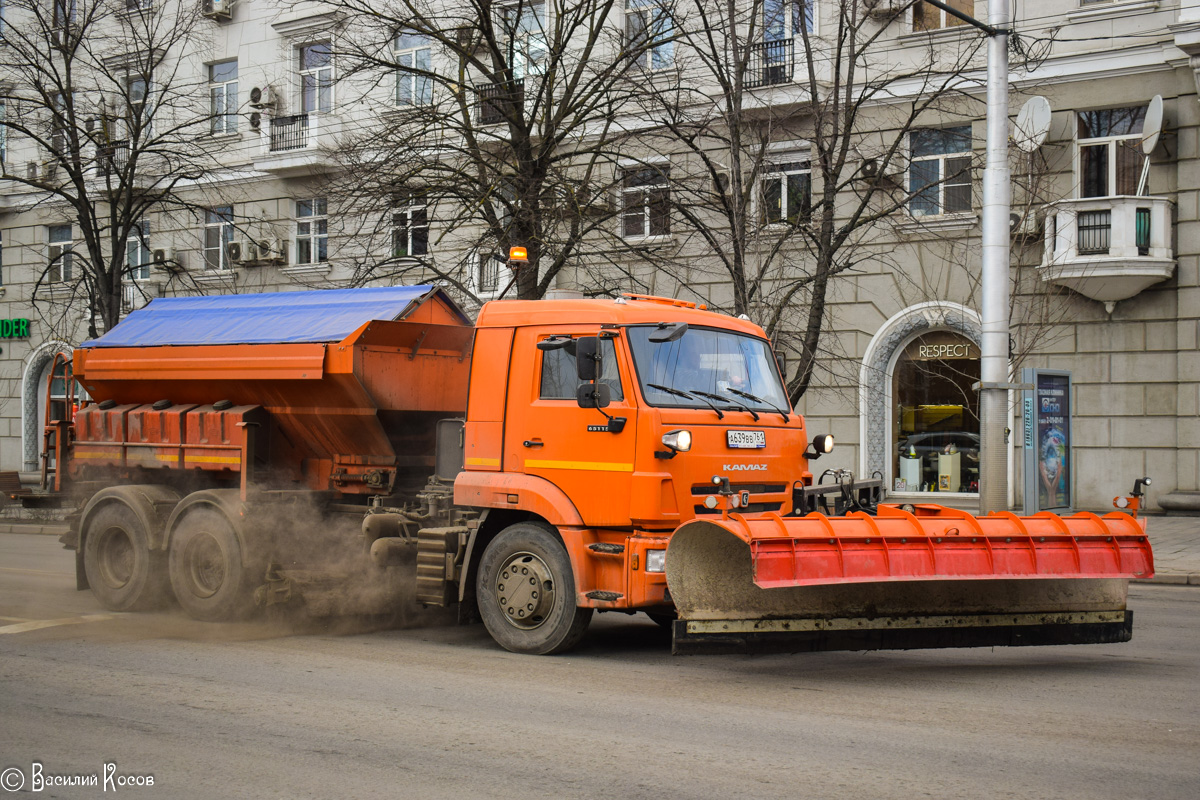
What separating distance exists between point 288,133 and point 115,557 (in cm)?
1983

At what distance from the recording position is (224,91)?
1222 inches

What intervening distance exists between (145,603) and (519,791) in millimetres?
7097

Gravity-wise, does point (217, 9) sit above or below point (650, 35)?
above

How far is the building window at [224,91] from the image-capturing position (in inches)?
1209

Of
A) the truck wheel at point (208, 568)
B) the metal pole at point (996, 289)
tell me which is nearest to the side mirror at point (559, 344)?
the truck wheel at point (208, 568)

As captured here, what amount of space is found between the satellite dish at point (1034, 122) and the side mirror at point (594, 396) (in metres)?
13.8

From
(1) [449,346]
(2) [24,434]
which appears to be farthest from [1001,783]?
(2) [24,434]

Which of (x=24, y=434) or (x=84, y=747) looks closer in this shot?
(x=84, y=747)

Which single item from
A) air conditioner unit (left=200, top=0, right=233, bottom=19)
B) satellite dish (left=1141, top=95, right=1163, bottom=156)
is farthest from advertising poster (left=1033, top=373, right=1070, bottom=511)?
air conditioner unit (left=200, top=0, right=233, bottom=19)

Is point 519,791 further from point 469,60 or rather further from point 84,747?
point 469,60

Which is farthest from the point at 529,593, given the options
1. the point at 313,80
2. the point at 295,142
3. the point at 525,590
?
the point at 313,80

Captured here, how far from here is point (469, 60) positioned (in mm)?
17500

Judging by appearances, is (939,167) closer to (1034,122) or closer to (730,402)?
(1034,122)

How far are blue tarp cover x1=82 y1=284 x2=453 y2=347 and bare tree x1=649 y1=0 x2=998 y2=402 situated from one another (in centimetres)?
720
